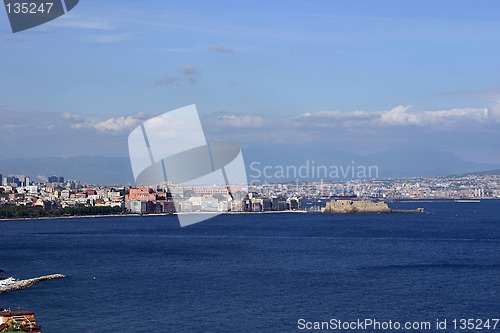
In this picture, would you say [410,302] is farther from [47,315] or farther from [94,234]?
[94,234]

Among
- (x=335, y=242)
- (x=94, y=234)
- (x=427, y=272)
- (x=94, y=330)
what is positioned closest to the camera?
(x=94, y=330)

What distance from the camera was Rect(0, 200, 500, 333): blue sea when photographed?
980 centimetres

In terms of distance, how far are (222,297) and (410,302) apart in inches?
103

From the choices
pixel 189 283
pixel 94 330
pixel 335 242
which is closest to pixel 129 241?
pixel 335 242

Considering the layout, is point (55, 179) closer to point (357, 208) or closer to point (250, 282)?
point (357, 208)

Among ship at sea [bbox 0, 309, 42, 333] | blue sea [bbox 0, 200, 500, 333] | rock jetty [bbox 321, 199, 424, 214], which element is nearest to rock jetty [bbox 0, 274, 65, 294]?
blue sea [bbox 0, 200, 500, 333]

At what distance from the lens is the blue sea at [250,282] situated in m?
9.80

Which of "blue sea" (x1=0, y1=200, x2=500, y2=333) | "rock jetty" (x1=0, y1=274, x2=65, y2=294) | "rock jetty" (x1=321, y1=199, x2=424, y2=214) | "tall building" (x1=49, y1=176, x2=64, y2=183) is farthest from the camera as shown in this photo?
"tall building" (x1=49, y1=176, x2=64, y2=183)

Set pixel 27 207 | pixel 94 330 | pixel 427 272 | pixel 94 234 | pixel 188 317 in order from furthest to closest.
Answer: pixel 27 207
pixel 94 234
pixel 427 272
pixel 188 317
pixel 94 330

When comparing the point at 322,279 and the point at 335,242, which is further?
the point at 335,242

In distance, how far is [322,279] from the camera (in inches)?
519

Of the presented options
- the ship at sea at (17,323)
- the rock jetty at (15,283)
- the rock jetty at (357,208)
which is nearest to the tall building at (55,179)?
the rock jetty at (357,208)

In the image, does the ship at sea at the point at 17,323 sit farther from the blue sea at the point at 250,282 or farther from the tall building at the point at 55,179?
the tall building at the point at 55,179

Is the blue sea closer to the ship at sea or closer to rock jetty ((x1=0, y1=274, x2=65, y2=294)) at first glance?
rock jetty ((x1=0, y1=274, x2=65, y2=294))
